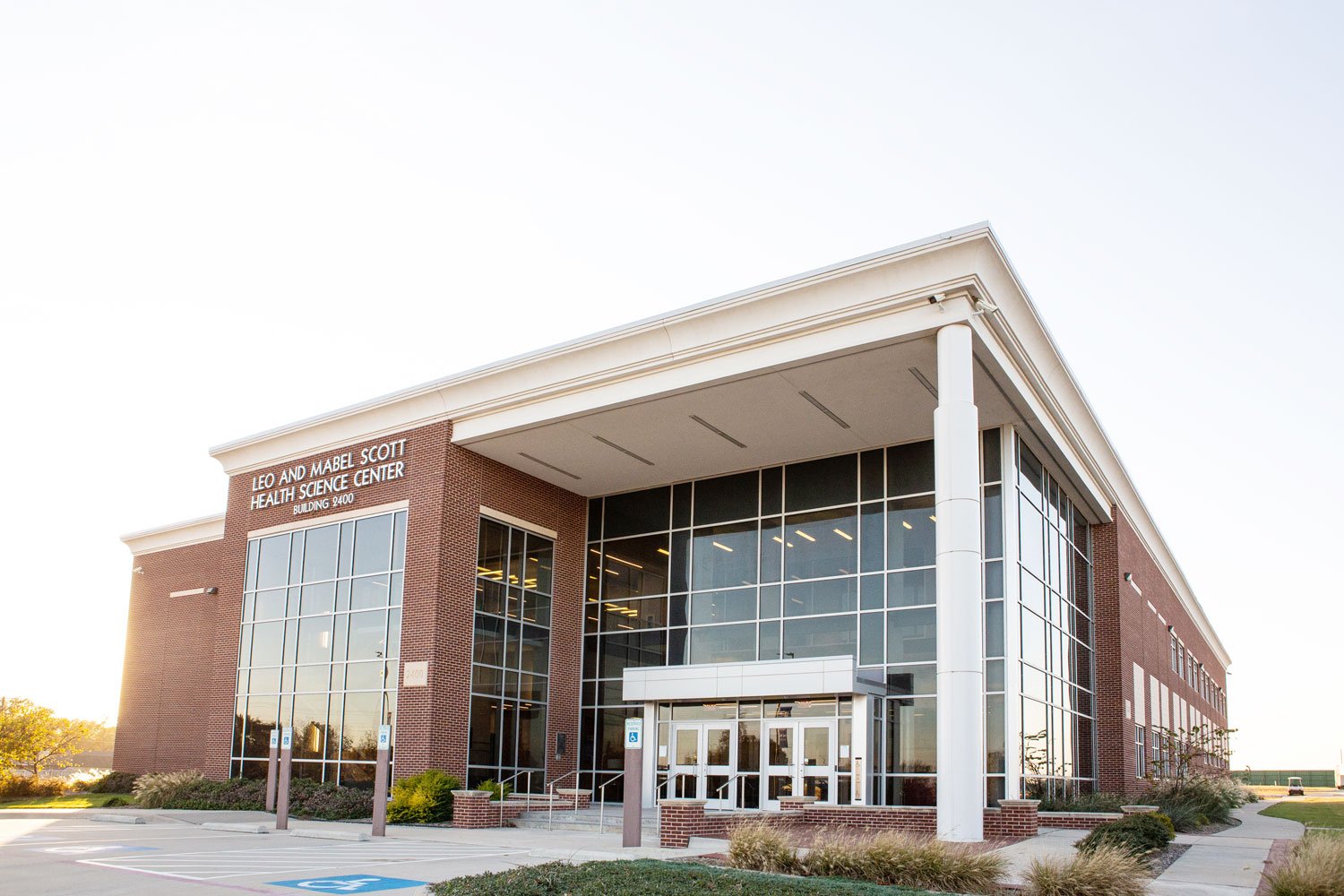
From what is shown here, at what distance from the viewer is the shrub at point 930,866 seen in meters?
13.2

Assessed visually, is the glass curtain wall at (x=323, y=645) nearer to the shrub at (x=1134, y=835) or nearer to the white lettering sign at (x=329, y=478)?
the white lettering sign at (x=329, y=478)

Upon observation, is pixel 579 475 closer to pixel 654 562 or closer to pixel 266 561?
pixel 654 562

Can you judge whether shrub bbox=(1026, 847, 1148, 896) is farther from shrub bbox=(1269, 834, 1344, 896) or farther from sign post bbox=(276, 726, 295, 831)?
sign post bbox=(276, 726, 295, 831)

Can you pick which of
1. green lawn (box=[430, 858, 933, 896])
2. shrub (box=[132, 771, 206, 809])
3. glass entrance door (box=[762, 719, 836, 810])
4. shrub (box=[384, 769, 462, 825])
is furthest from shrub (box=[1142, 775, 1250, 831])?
shrub (box=[132, 771, 206, 809])

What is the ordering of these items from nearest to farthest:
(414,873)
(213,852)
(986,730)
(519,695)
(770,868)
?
(770,868)
(414,873)
(213,852)
(986,730)
(519,695)

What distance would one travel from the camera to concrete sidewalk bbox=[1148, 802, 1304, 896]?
13.4 meters

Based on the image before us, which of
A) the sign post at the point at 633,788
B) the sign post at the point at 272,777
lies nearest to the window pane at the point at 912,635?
the sign post at the point at 633,788

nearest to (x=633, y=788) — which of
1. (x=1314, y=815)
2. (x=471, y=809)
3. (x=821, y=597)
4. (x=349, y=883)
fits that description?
(x=349, y=883)

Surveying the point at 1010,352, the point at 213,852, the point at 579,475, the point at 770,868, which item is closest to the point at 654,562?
the point at 579,475

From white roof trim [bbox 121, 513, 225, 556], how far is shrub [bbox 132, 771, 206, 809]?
872cm

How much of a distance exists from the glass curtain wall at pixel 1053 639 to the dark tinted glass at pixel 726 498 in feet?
24.1

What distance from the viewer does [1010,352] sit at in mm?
23328

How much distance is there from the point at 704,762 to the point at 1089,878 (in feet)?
55.7

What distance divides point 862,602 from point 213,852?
15645 mm
